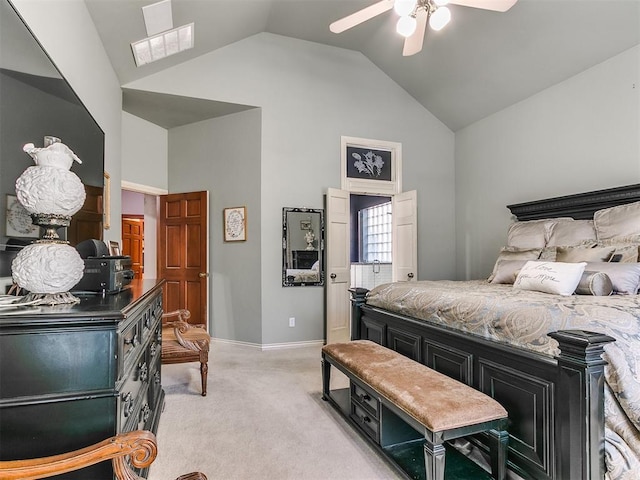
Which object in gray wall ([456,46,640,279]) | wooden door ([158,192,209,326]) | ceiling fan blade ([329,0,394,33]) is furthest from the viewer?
wooden door ([158,192,209,326])

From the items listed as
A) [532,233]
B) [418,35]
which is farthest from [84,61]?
[532,233]

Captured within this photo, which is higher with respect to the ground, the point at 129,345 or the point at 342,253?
the point at 342,253

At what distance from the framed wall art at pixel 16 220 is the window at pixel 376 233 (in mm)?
6180

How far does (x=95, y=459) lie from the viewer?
2.76 ft

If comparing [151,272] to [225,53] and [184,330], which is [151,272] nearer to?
[184,330]

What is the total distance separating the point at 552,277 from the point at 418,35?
7.08ft

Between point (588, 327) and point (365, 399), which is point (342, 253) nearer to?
point (365, 399)

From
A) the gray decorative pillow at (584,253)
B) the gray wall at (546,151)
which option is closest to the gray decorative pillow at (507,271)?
the gray decorative pillow at (584,253)

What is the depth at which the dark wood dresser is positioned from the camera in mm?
1025

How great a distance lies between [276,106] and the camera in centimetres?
468

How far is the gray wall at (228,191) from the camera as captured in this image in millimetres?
4613

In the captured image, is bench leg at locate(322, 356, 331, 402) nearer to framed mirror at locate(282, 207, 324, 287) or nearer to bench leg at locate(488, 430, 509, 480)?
bench leg at locate(488, 430, 509, 480)

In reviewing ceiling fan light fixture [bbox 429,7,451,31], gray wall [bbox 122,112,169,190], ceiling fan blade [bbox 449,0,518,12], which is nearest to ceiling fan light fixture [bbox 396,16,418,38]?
ceiling fan light fixture [bbox 429,7,451,31]

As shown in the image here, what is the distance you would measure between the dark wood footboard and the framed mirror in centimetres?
249
